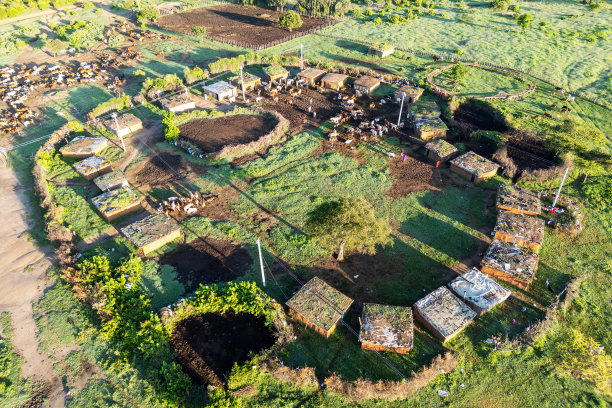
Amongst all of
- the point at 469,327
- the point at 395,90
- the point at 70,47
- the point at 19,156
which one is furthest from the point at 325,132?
the point at 70,47

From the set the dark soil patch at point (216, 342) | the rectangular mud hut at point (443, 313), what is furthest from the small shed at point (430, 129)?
the dark soil patch at point (216, 342)

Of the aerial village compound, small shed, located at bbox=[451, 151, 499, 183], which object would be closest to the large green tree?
the aerial village compound

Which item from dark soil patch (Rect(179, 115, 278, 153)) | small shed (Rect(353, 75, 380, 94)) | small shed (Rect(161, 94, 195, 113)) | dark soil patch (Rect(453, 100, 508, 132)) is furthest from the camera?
small shed (Rect(353, 75, 380, 94))

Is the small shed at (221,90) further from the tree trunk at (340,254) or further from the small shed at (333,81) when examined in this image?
the tree trunk at (340,254)

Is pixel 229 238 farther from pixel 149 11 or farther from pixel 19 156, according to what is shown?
pixel 149 11

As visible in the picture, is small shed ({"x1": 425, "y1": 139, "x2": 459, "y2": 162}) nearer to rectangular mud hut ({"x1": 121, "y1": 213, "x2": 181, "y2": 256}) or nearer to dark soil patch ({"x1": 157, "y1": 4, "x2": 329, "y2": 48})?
rectangular mud hut ({"x1": 121, "y1": 213, "x2": 181, "y2": 256})

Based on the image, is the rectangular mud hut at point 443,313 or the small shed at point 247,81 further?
the small shed at point 247,81
